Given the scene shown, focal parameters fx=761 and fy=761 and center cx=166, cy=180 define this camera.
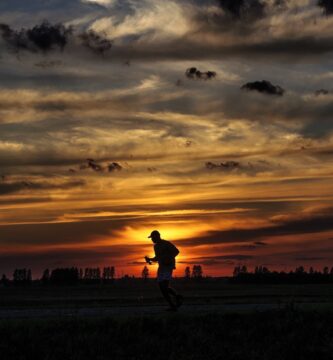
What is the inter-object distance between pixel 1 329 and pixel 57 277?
11820 centimetres

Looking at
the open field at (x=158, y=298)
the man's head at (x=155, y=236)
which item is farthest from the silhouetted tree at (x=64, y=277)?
the man's head at (x=155, y=236)

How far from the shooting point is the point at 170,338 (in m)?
19.3

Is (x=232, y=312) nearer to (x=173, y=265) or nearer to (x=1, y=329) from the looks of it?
(x=173, y=265)

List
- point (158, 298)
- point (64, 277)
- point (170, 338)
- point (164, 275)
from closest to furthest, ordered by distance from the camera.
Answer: point (170, 338) → point (164, 275) → point (158, 298) → point (64, 277)

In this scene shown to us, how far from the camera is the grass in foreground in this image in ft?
60.5

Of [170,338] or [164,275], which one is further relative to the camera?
[164,275]

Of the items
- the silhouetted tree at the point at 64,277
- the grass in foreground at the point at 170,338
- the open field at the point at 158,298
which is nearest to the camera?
the grass in foreground at the point at 170,338

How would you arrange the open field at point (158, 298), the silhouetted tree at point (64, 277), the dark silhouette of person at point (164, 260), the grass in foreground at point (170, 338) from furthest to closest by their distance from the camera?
the silhouetted tree at point (64, 277)
the open field at point (158, 298)
the dark silhouette of person at point (164, 260)
the grass in foreground at point (170, 338)

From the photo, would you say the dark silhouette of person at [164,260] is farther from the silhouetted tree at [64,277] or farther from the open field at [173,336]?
the silhouetted tree at [64,277]

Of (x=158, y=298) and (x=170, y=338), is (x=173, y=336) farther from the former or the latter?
(x=158, y=298)

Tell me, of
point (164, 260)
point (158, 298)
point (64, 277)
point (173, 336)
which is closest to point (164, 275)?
point (164, 260)

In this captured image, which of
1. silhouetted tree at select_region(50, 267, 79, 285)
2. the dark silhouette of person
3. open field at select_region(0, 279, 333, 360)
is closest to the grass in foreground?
open field at select_region(0, 279, 333, 360)

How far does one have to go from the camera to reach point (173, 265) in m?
24.2

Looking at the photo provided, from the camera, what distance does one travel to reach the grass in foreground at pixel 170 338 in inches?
726
